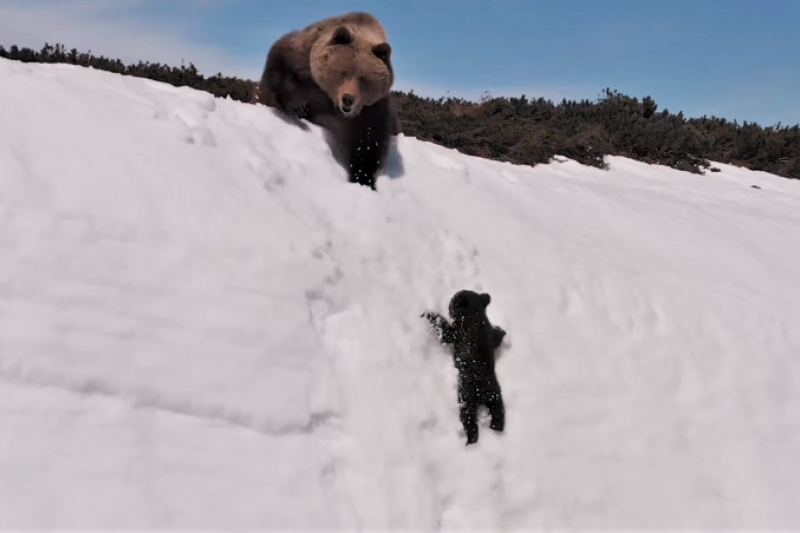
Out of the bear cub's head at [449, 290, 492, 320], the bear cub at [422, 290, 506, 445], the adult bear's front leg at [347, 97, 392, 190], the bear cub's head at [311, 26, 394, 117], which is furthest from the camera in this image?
the bear cub's head at [311, 26, 394, 117]

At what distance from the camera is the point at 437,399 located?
3.15 m

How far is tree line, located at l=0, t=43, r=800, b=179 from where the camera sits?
10.2 m

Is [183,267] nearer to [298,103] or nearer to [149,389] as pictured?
[149,389]

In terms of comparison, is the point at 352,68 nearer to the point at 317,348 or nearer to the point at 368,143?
the point at 368,143

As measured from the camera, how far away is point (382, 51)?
455cm

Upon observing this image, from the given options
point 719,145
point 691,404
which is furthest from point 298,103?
point 719,145

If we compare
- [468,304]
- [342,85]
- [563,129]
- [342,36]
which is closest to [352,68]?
[342,85]

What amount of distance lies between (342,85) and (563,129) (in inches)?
371

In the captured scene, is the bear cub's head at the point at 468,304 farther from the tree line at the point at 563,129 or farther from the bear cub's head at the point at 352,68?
the tree line at the point at 563,129

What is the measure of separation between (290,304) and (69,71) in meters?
2.17

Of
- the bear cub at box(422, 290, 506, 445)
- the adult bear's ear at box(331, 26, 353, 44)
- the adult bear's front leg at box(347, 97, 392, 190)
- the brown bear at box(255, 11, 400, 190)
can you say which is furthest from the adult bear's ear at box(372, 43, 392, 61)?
the bear cub at box(422, 290, 506, 445)

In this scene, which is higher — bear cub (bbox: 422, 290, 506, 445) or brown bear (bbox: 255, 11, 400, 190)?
brown bear (bbox: 255, 11, 400, 190)

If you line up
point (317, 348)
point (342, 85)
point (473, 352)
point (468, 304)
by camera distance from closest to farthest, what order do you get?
point (317, 348), point (473, 352), point (468, 304), point (342, 85)

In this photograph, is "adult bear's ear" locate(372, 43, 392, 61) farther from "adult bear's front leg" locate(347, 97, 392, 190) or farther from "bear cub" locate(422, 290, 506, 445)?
"bear cub" locate(422, 290, 506, 445)
